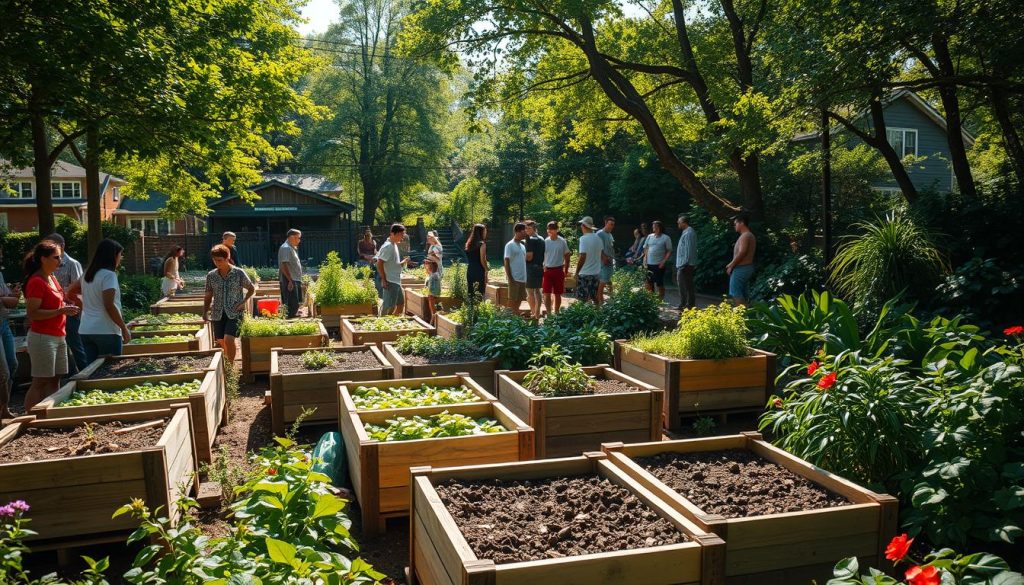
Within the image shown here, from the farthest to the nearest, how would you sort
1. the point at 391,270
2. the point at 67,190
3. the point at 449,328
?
1. the point at 67,190
2. the point at 391,270
3. the point at 449,328

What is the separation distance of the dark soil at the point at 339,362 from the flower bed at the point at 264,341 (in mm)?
979

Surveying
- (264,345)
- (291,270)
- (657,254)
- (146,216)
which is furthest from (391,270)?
(146,216)

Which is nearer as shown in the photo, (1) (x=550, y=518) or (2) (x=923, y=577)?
(2) (x=923, y=577)

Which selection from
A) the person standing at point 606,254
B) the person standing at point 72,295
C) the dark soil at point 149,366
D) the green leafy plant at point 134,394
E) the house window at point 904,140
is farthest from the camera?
the house window at point 904,140

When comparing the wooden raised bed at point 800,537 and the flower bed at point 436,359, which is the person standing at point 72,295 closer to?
the flower bed at point 436,359

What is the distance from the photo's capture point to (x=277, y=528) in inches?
112

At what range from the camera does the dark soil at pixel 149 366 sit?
6434 millimetres

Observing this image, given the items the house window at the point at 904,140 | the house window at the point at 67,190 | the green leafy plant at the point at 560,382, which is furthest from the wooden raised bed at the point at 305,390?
the house window at the point at 67,190

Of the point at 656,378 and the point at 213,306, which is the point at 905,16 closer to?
the point at 656,378

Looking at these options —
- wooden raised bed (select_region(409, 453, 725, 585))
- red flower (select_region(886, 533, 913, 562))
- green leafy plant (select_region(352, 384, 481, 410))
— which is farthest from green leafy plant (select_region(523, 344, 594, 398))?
red flower (select_region(886, 533, 913, 562))

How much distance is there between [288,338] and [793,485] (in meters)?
6.48

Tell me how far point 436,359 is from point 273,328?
2.68 metres

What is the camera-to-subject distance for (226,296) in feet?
27.3

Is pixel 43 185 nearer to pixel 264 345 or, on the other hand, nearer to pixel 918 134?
pixel 264 345
